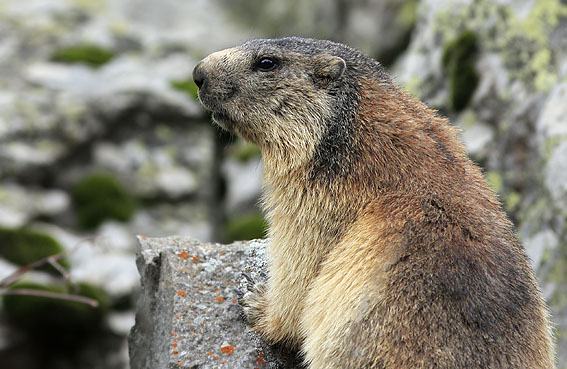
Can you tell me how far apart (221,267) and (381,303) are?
2283 mm

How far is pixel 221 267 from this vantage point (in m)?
6.60

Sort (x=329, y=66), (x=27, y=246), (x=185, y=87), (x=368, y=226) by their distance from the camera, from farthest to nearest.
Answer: (x=185, y=87), (x=27, y=246), (x=329, y=66), (x=368, y=226)

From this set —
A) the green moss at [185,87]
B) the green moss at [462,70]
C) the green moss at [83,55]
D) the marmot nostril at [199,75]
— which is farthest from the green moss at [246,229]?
the marmot nostril at [199,75]

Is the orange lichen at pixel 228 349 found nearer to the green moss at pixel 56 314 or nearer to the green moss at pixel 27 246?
the green moss at pixel 56 314

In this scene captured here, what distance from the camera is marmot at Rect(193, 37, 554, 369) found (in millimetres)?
4609

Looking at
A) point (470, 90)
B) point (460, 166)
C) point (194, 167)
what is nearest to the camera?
point (460, 166)

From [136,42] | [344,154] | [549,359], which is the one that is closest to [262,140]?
[344,154]

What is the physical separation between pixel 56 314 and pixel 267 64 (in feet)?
27.0

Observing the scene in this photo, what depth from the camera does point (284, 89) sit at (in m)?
5.86

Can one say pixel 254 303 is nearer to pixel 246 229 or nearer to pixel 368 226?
pixel 368 226

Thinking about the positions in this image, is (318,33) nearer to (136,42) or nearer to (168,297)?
(136,42)

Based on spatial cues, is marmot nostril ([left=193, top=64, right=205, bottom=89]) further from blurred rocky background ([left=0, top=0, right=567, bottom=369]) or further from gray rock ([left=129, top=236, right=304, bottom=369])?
blurred rocky background ([left=0, top=0, right=567, bottom=369])

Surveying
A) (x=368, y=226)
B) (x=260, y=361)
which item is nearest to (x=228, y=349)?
(x=260, y=361)

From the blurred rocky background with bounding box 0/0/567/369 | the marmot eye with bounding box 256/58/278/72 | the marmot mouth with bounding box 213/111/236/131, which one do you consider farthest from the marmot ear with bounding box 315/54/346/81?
the blurred rocky background with bounding box 0/0/567/369
